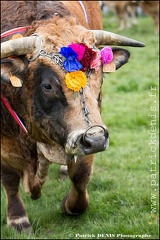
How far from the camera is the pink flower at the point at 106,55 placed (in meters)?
4.32

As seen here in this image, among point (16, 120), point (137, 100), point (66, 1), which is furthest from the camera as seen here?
point (137, 100)

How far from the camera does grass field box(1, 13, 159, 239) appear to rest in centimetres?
523

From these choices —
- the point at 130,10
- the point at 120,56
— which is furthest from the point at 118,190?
the point at 130,10

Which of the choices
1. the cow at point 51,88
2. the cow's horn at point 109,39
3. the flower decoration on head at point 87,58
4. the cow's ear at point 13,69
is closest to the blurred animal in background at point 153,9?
the cow at point 51,88

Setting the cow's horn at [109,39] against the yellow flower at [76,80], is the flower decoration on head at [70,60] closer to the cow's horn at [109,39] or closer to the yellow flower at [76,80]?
the yellow flower at [76,80]

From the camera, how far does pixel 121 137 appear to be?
7656mm

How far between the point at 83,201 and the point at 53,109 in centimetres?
153

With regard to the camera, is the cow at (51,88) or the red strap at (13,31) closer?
the cow at (51,88)

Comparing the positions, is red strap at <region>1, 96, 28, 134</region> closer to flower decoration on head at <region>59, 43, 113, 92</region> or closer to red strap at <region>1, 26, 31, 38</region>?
red strap at <region>1, 26, 31, 38</region>

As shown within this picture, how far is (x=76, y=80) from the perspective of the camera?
13.1 ft

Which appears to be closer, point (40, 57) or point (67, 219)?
point (40, 57)

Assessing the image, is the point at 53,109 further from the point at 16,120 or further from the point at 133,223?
the point at 133,223

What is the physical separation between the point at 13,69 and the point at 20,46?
0.21 metres

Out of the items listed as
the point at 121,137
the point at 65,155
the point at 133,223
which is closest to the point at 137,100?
the point at 121,137
